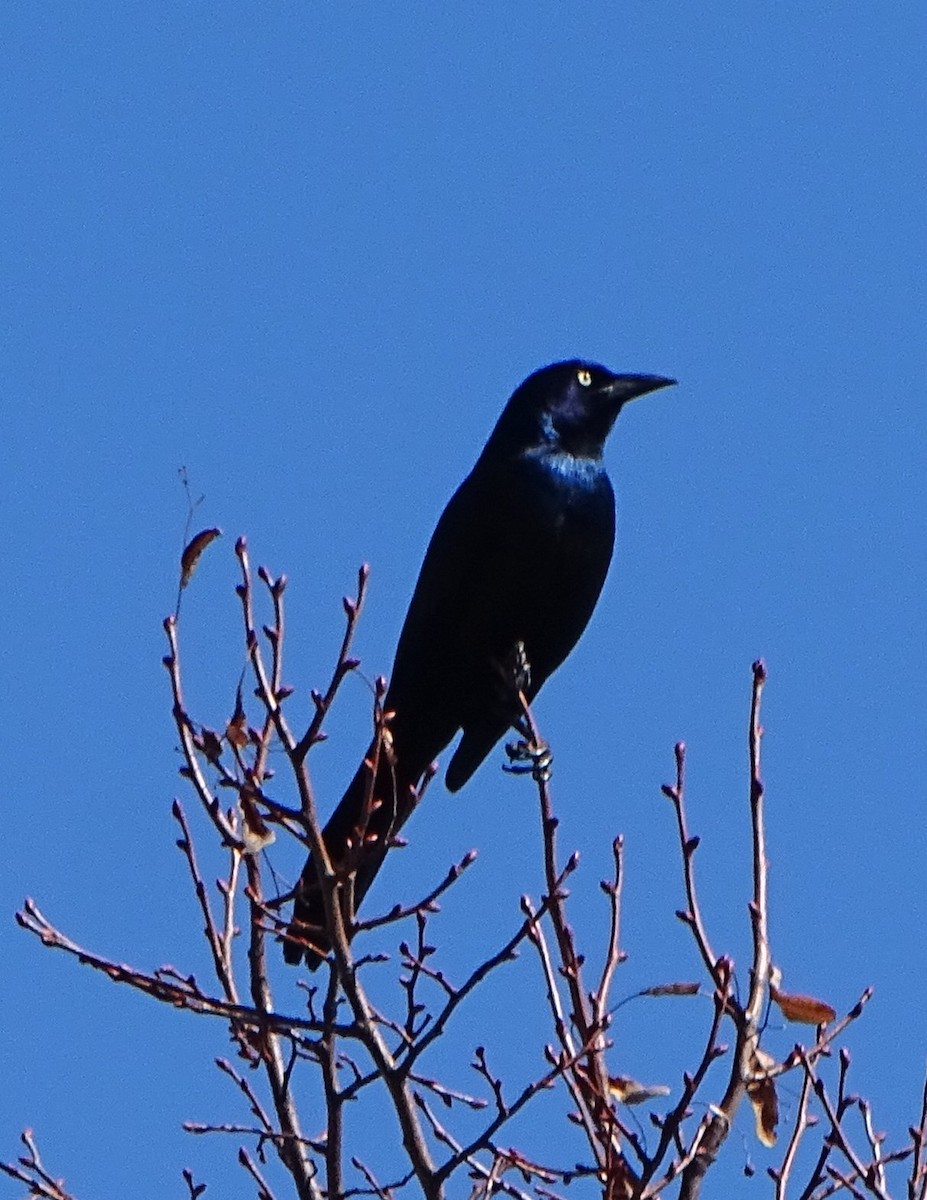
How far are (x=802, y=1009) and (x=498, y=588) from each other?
2874mm

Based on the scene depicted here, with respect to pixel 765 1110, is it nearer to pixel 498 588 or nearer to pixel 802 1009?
pixel 802 1009

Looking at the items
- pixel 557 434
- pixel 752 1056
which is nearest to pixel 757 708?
pixel 752 1056

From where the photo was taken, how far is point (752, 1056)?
3348mm

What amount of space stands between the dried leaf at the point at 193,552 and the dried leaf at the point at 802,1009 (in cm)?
131

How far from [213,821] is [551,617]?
9.76 ft

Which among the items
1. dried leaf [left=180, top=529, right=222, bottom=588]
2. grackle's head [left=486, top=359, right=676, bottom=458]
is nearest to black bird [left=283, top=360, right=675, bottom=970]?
grackle's head [left=486, top=359, right=676, bottom=458]

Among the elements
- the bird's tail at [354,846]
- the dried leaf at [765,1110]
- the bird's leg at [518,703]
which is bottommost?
the dried leaf at [765,1110]

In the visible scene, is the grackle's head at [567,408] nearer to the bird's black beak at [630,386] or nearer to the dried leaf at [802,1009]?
the bird's black beak at [630,386]

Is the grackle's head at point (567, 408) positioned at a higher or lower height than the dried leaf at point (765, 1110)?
higher

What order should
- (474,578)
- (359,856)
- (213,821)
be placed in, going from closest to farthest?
(359,856) → (213,821) → (474,578)

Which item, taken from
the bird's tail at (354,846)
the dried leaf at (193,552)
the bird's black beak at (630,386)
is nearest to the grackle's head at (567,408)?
the bird's black beak at (630,386)

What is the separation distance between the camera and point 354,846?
3143 millimetres

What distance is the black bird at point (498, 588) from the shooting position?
20.2 feet

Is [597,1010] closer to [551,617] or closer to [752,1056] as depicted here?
[752,1056]
